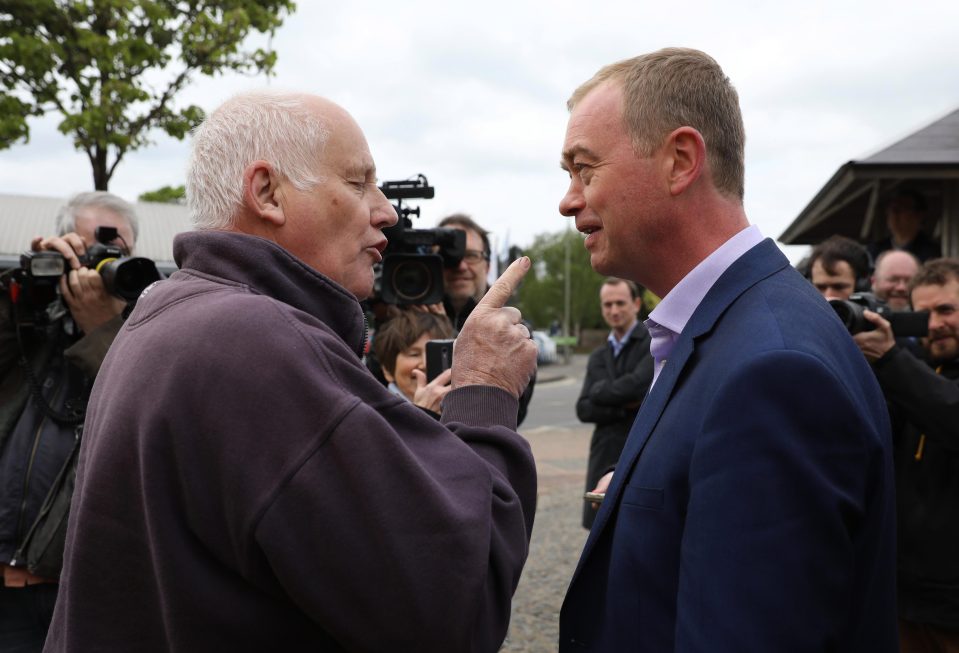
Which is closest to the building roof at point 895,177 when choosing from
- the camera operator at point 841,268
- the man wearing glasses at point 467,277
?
the camera operator at point 841,268

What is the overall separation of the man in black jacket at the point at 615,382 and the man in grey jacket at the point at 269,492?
3.75 meters

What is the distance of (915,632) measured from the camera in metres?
3.34

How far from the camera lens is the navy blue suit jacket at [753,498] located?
1.32m

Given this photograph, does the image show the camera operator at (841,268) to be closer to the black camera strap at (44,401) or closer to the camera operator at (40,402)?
the camera operator at (40,402)

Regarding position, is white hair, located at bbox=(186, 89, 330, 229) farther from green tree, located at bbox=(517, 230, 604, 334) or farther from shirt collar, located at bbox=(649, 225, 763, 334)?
green tree, located at bbox=(517, 230, 604, 334)

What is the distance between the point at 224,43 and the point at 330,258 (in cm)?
1161

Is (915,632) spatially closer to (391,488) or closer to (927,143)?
Answer: (391,488)

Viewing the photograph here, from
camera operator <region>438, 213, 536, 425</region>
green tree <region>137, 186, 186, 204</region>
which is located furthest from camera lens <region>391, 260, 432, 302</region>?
green tree <region>137, 186, 186, 204</region>

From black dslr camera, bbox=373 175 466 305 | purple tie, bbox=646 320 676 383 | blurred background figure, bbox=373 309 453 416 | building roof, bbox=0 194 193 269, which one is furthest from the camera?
building roof, bbox=0 194 193 269

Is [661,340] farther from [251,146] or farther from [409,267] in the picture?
[409,267]

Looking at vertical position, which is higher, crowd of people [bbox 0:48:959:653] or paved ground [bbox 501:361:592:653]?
crowd of people [bbox 0:48:959:653]

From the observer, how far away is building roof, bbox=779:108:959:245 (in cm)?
639

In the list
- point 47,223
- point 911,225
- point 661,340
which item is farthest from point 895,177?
point 47,223

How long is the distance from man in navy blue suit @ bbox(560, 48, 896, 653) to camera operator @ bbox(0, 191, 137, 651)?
1748 mm
